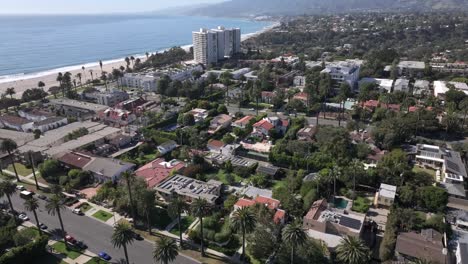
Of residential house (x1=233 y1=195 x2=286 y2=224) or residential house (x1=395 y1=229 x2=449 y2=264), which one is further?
residential house (x1=233 y1=195 x2=286 y2=224)

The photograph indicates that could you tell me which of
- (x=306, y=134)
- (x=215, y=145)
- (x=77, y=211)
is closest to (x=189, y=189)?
(x=77, y=211)

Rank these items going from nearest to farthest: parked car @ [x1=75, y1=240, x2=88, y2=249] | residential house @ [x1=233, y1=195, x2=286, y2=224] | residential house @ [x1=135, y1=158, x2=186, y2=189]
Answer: parked car @ [x1=75, y1=240, x2=88, y2=249] → residential house @ [x1=233, y1=195, x2=286, y2=224] → residential house @ [x1=135, y1=158, x2=186, y2=189]

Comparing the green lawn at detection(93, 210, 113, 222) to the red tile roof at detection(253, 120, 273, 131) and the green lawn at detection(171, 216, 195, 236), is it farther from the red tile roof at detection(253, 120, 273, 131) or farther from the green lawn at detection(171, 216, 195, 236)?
the red tile roof at detection(253, 120, 273, 131)

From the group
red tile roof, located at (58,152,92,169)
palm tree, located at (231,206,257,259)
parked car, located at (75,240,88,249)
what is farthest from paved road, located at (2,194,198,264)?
red tile roof, located at (58,152,92,169)

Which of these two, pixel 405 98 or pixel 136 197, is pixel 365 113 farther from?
pixel 136 197

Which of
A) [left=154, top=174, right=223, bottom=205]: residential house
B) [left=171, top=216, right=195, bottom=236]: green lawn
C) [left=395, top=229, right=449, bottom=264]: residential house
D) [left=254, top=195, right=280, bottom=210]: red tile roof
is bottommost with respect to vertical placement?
[left=171, top=216, right=195, bottom=236]: green lawn

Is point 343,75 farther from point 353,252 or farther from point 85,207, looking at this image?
point 85,207
